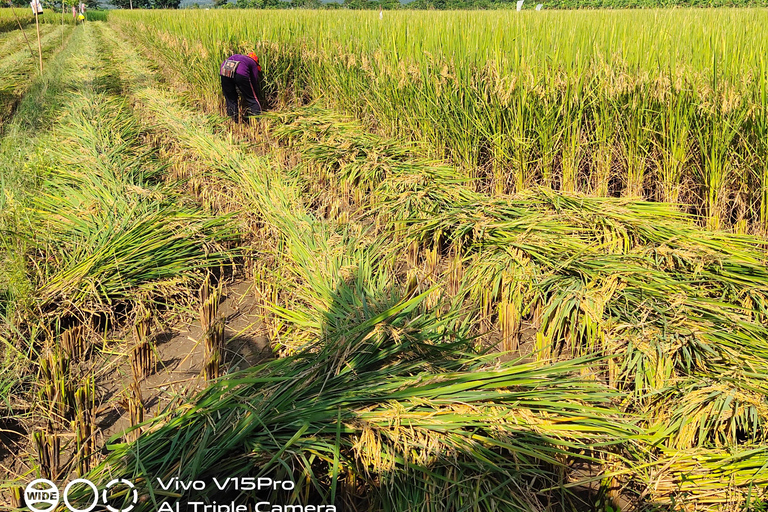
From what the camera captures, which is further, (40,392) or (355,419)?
(40,392)

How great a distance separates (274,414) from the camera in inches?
62.6

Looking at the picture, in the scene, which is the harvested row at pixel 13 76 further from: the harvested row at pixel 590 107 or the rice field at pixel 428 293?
the harvested row at pixel 590 107

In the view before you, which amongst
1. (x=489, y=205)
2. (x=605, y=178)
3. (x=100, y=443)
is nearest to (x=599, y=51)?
(x=605, y=178)

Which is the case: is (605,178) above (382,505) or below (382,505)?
above

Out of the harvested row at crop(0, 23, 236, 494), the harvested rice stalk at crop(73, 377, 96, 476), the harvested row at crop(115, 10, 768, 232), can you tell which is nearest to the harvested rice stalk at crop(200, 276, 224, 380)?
the harvested row at crop(0, 23, 236, 494)

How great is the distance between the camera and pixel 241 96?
21.7 ft

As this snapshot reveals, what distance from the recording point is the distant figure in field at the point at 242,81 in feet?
20.0

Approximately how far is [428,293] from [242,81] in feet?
16.7

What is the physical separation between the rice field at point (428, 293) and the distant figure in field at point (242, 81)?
138cm

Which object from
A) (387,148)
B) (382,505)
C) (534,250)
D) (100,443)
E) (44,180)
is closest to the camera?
(382,505)

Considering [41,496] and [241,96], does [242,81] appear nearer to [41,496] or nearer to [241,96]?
[241,96]

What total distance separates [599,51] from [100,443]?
3.67 meters

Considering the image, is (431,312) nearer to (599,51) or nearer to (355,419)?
(355,419)

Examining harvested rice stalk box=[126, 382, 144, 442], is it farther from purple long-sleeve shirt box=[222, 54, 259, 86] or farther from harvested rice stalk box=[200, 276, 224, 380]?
purple long-sleeve shirt box=[222, 54, 259, 86]
